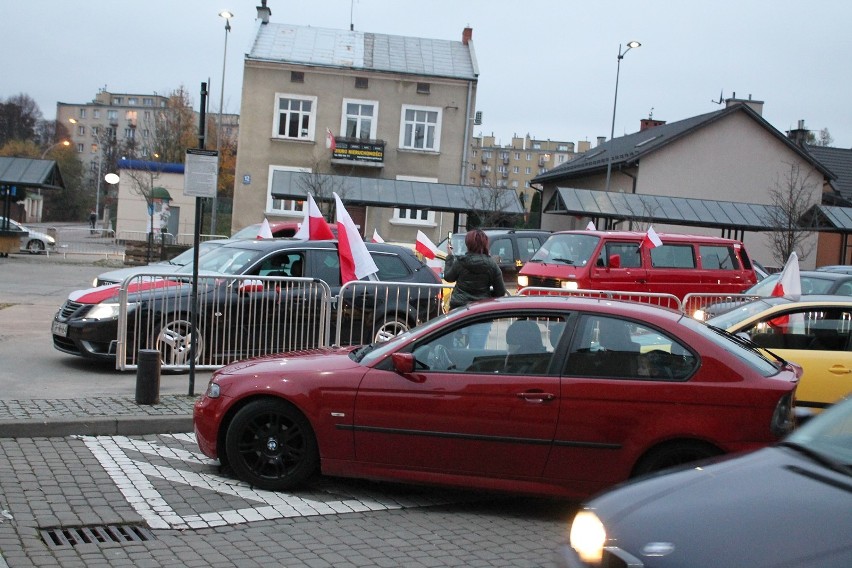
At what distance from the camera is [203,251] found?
539 inches

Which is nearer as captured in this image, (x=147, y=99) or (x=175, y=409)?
(x=175, y=409)

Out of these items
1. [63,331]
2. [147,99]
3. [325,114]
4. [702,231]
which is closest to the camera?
[63,331]

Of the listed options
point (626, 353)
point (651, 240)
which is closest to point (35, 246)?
point (651, 240)

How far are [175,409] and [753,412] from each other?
214 inches

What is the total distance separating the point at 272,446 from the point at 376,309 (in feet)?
16.3

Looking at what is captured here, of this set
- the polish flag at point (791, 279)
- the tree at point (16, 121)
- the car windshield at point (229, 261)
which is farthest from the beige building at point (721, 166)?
the tree at point (16, 121)

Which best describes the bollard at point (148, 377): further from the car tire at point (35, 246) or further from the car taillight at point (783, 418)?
the car tire at point (35, 246)

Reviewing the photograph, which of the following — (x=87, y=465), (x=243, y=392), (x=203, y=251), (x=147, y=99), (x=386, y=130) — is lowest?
(x=87, y=465)

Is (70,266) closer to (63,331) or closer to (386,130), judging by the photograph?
(386,130)

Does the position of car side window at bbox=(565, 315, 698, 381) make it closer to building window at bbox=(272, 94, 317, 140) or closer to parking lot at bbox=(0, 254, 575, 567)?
parking lot at bbox=(0, 254, 575, 567)

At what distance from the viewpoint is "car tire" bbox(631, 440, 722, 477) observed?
20.1 feet

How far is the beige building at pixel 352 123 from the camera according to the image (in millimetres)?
42625

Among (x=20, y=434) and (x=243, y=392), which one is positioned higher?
(x=243, y=392)

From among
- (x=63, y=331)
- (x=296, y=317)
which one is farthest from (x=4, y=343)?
(x=296, y=317)
